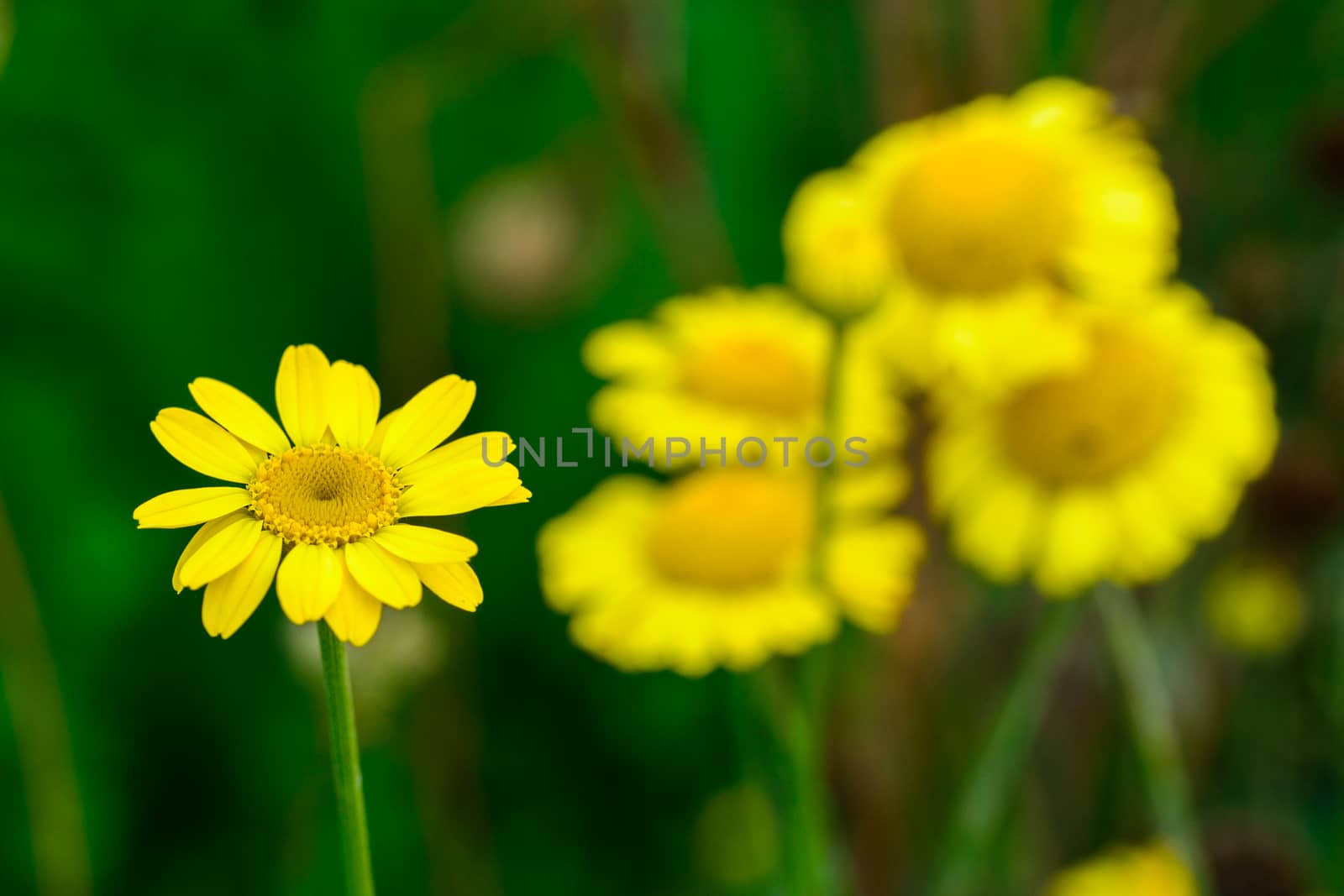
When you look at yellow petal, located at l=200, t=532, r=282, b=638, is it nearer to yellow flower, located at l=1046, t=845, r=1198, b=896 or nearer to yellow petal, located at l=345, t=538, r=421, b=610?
yellow petal, located at l=345, t=538, r=421, b=610

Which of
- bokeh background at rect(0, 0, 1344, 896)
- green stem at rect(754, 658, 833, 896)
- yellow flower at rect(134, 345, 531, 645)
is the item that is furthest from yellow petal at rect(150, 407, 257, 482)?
bokeh background at rect(0, 0, 1344, 896)

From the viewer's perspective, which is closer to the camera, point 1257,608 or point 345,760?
point 345,760

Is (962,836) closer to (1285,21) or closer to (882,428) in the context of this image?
(882,428)

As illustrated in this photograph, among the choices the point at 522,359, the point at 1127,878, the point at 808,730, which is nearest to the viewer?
the point at 808,730

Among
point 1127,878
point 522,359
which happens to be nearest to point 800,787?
point 1127,878

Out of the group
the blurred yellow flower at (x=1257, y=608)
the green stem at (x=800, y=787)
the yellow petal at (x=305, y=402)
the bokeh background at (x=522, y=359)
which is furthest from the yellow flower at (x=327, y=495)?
the blurred yellow flower at (x=1257, y=608)

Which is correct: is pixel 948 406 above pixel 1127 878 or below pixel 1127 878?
above

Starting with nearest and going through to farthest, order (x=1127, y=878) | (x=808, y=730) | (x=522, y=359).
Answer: (x=808, y=730) < (x=1127, y=878) < (x=522, y=359)

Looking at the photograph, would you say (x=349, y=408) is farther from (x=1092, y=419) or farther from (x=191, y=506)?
(x=1092, y=419)

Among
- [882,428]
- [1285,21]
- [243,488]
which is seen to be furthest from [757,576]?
[1285,21]

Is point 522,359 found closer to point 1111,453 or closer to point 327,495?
point 1111,453
